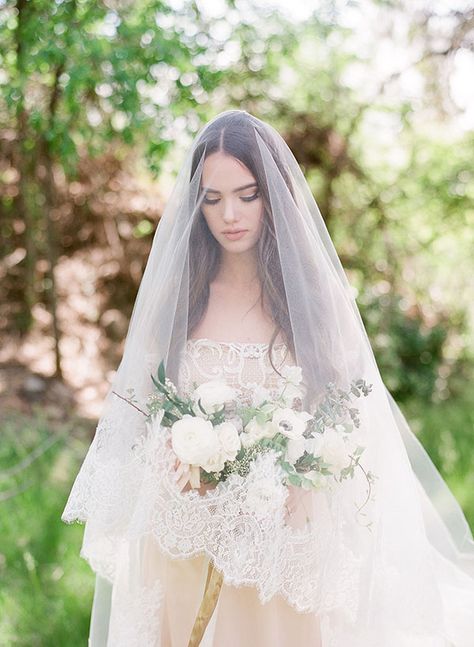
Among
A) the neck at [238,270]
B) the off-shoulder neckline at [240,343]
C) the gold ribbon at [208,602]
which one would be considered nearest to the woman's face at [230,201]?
the neck at [238,270]

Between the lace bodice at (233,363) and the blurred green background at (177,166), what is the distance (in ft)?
6.79

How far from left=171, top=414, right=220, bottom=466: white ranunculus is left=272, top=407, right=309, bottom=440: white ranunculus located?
183 millimetres

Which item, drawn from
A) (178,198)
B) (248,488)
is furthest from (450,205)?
(248,488)

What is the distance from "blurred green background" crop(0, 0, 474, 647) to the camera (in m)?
4.66

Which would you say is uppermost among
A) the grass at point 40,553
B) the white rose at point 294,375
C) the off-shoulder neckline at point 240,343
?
the off-shoulder neckline at point 240,343

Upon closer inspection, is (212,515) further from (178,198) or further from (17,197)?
(17,197)

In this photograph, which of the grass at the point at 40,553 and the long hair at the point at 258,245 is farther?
the grass at the point at 40,553

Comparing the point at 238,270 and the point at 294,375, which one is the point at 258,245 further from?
the point at 294,375


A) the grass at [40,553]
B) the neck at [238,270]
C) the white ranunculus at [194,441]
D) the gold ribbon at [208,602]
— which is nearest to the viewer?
the white ranunculus at [194,441]

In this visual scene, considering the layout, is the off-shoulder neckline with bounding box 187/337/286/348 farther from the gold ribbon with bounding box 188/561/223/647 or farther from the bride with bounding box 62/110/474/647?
the gold ribbon with bounding box 188/561/223/647

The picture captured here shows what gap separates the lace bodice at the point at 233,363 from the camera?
2.43 m

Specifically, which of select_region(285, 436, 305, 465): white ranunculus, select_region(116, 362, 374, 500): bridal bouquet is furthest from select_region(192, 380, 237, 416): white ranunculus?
select_region(285, 436, 305, 465): white ranunculus

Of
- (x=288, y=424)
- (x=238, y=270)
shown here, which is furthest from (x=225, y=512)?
(x=238, y=270)

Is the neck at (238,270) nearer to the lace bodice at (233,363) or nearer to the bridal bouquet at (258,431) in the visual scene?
the lace bodice at (233,363)
